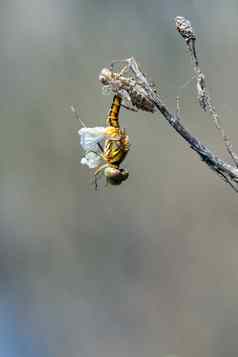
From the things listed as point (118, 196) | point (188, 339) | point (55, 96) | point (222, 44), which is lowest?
point (188, 339)

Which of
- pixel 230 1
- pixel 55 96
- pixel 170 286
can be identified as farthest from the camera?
pixel 55 96

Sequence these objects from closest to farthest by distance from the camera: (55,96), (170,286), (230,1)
→ (230,1) → (170,286) → (55,96)

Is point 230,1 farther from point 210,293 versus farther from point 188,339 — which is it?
point 188,339

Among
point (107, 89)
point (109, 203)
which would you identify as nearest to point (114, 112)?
point (107, 89)

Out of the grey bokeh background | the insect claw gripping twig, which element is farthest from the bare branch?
the grey bokeh background

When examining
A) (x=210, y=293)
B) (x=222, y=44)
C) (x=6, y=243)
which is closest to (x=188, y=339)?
(x=210, y=293)

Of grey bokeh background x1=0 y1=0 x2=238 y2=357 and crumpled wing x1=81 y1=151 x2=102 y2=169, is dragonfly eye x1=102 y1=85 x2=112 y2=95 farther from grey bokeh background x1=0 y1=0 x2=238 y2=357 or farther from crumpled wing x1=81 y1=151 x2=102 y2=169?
grey bokeh background x1=0 y1=0 x2=238 y2=357

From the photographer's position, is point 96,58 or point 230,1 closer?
point 230,1

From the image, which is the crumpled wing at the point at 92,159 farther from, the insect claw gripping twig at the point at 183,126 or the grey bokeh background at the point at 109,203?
the grey bokeh background at the point at 109,203
